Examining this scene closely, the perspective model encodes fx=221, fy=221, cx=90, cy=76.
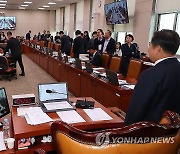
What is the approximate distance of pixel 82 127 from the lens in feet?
5.12

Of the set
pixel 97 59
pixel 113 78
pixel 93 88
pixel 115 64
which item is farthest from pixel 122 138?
pixel 97 59

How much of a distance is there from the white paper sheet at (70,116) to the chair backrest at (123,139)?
67 cm

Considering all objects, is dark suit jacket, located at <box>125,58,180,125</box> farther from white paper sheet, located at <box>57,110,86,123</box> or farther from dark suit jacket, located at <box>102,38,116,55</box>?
dark suit jacket, located at <box>102,38,116,55</box>

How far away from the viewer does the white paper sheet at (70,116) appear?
162 centimetres

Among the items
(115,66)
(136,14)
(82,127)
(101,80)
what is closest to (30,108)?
(82,127)

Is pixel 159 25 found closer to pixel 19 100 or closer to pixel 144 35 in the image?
pixel 144 35

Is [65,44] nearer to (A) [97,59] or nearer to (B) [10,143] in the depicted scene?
(A) [97,59]

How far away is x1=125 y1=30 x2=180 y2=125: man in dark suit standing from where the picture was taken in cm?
135

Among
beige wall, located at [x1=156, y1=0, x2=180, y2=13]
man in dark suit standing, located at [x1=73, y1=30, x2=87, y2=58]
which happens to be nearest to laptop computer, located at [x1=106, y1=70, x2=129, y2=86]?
man in dark suit standing, located at [x1=73, y1=30, x2=87, y2=58]

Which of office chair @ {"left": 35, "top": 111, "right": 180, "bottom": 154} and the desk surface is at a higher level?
office chair @ {"left": 35, "top": 111, "right": 180, "bottom": 154}

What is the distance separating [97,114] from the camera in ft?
5.86

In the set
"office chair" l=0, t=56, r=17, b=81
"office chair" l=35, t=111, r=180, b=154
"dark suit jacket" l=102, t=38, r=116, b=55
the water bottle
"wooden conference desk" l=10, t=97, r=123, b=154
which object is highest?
"dark suit jacket" l=102, t=38, r=116, b=55

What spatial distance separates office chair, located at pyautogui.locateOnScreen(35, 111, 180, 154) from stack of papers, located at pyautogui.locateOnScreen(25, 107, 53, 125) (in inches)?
25.6

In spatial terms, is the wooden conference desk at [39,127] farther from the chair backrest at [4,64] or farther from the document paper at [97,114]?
the chair backrest at [4,64]
